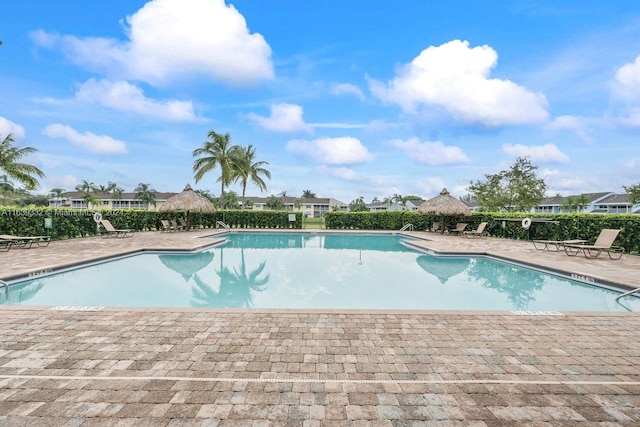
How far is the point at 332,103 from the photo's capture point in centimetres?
2006

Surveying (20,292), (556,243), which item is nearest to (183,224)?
(20,292)

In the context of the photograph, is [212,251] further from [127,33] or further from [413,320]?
[413,320]

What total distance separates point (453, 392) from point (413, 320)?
170cm

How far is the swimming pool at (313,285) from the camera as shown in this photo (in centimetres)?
604

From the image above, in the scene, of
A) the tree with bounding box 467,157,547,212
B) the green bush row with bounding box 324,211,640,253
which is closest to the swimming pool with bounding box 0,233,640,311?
the green bush row with bounding box 324,211,640,253

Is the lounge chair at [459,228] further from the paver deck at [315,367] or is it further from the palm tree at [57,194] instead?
the palm tree at [57,194]

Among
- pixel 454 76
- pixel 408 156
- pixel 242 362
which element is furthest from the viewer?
pixel 408 156

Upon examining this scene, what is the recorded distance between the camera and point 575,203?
57.5 metres

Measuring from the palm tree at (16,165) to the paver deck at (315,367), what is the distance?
15.8m

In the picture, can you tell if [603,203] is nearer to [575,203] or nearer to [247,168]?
[575,203]

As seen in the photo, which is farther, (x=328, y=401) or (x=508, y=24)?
(x=508, y=24)

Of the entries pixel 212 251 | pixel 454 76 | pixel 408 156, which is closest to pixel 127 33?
pixel 212 251

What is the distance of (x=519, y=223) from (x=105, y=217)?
21853 millimetres

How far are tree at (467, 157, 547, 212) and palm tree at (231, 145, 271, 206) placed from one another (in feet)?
67.3
